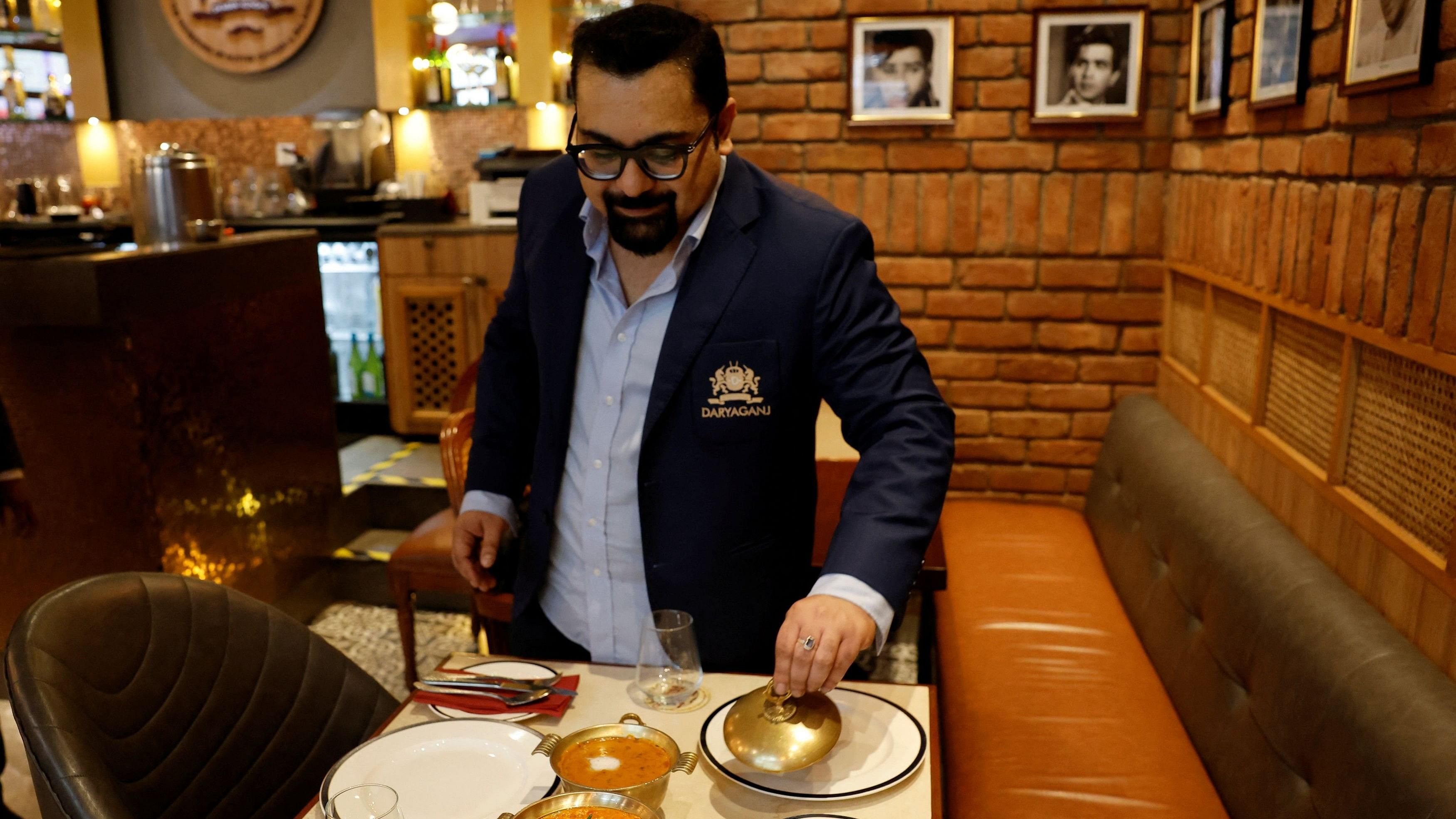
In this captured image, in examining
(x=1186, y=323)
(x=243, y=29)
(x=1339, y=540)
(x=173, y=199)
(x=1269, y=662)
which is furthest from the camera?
(x=243, y=29)

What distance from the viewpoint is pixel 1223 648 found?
6.12 ft

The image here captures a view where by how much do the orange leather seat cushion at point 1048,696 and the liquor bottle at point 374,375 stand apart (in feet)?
11.1

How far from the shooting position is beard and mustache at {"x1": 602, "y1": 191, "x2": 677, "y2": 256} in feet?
4.87

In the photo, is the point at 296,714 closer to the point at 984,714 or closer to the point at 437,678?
the point at 437,678

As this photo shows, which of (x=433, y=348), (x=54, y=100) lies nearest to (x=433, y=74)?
(x=433, y=348)

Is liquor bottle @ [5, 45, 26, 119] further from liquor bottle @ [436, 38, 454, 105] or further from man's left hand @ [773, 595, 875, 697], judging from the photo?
man's left hand @ [773, 595, 875, 697]

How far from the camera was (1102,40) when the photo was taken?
115 inches

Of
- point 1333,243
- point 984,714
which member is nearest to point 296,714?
point 984,714

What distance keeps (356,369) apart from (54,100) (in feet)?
9.66

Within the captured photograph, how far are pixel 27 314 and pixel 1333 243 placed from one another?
119 inches

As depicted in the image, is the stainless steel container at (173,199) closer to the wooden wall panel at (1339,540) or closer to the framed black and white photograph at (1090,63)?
the framed black and white photograph at (1090,63)

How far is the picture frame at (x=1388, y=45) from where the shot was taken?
5.06 feet

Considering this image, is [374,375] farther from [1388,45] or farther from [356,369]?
[1388,45]

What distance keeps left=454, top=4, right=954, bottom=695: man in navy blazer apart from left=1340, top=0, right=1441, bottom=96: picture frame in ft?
2.81
